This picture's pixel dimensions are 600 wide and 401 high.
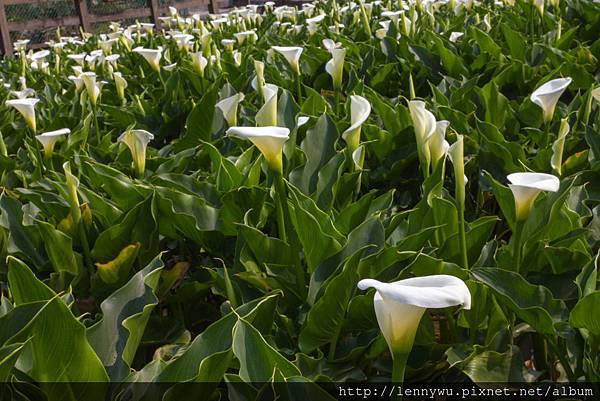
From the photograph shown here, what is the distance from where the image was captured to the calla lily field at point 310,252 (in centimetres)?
99

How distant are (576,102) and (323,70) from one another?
3.53 ft

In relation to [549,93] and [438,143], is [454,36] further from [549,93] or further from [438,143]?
[438,143]

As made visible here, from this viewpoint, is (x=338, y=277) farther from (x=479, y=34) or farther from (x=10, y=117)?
(x=10, y=117)

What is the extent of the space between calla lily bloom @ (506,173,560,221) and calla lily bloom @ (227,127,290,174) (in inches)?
15.0

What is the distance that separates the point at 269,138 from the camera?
118 cm

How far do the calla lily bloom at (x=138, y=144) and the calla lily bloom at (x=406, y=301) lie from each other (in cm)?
101

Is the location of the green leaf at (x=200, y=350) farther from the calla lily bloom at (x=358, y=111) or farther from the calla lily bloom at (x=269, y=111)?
the calla lily bloom at (x=358, y=111)

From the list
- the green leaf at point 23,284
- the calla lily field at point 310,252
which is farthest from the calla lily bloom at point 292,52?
the green leaf at point 23,284

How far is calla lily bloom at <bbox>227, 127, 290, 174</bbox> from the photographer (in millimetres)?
1159

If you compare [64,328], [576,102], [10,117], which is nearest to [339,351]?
[64,328]

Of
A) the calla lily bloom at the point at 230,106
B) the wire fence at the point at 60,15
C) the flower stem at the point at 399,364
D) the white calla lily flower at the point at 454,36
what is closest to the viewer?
the flower stem at the point at 399,364

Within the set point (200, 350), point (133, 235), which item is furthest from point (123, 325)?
point (133, 235)

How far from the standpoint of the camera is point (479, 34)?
2.62 meters

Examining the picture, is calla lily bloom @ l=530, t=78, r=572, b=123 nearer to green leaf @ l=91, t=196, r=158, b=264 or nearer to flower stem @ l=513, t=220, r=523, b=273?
flower stem @ l=513, t=220, r=523, b=273
